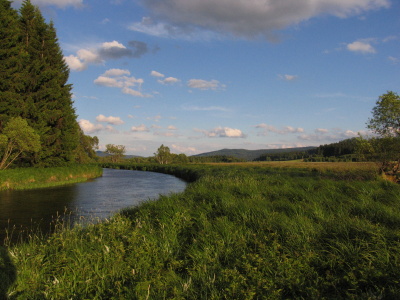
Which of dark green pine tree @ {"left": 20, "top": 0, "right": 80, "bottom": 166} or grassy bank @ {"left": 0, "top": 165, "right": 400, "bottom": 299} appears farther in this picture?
dark green pine tree @ {"left": 20, "top": 0, "right": 80, "bottom": 166}

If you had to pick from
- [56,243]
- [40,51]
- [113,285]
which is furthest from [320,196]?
[40,51]

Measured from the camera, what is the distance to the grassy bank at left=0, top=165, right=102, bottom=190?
74.2 feet

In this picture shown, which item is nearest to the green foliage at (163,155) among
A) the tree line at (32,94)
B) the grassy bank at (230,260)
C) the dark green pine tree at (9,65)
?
the tree line at (32,94)

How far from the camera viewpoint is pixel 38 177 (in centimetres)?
2586

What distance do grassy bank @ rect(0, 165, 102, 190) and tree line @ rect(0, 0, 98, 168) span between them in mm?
2110

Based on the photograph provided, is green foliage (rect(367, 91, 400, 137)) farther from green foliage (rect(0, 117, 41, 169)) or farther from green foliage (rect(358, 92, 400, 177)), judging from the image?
green foliage (rect(0, 117, 41, 169))

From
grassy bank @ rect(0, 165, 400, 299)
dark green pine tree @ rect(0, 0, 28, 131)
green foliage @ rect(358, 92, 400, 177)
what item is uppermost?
dark green pine tree @ rect(0, 0, 28, 131)

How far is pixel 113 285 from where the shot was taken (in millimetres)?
4613

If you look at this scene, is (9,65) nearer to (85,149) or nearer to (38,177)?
(38,177)

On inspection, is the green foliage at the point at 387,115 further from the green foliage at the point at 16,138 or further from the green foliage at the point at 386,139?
the green foliage at the point at 16,138

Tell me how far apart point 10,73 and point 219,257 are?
28846mm

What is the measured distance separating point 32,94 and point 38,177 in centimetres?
992

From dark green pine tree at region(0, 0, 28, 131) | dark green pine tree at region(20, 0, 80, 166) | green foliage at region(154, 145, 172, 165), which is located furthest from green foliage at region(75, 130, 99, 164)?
green foliage at region(154, 145, 172, 165)

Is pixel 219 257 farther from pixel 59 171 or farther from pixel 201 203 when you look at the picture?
pixel 59 171
